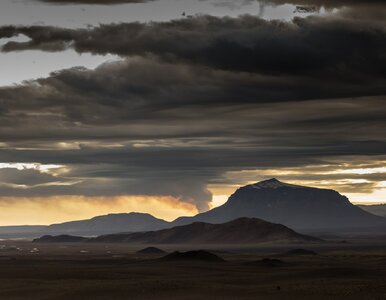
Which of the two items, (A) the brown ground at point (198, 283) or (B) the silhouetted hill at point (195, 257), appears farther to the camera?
(B) the silhouetted hill at point (195, 257)

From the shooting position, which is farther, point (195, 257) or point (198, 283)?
point (195, 257)

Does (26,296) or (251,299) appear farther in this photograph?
(26,296)

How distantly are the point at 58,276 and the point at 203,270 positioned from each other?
2688 centimetres

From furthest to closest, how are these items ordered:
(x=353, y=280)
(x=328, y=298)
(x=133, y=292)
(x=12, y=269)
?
(x=12, y=269)
(x=353, y=280)
(x=133, y=292)
(x=328, y=298)

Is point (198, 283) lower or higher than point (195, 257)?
lower

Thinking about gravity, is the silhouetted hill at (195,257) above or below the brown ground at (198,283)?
above

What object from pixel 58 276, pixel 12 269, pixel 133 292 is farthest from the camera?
pixel 12 269

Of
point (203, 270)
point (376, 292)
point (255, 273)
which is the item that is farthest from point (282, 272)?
point (376, 292)

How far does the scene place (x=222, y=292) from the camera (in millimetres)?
92188

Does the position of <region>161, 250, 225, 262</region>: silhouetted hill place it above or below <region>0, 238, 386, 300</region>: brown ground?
above

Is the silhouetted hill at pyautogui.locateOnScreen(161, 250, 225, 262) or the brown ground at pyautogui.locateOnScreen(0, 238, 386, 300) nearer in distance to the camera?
the brown ground at pyautogui.locateOnScreen(0, 238, 386, 300)

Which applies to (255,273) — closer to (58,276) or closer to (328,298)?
(58,276)

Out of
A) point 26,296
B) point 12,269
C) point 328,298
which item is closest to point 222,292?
point 328,298

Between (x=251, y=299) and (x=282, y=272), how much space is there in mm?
47469
